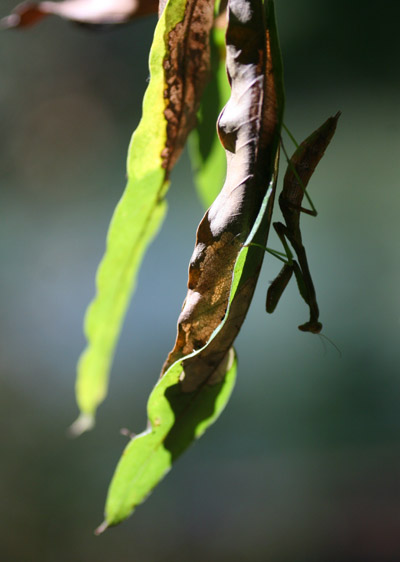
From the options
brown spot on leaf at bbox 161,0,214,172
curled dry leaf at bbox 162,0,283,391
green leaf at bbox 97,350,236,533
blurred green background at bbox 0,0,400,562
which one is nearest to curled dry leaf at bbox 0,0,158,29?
brown spot on leaf at bbox 161,0,214,172

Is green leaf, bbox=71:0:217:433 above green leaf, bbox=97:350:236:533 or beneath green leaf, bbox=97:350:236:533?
above

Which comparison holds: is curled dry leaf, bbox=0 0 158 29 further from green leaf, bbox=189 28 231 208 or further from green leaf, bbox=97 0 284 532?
green leaf, bbox=97 0 284 532

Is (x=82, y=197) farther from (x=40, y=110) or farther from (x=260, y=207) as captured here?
(x=260, y=207)

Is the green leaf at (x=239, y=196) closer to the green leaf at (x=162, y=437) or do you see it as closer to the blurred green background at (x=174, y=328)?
the green leaf at (x=162, y=437)

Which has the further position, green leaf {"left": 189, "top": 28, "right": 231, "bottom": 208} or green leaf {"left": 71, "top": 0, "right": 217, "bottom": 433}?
green leaf {"left": 189, "top": 28, "right": 231, "bottom": 208}

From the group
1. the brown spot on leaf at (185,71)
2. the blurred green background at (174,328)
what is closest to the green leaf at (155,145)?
the brown spot on leaf at (185,71)

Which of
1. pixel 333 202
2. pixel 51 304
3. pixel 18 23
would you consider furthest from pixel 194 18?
pixel 51 304
